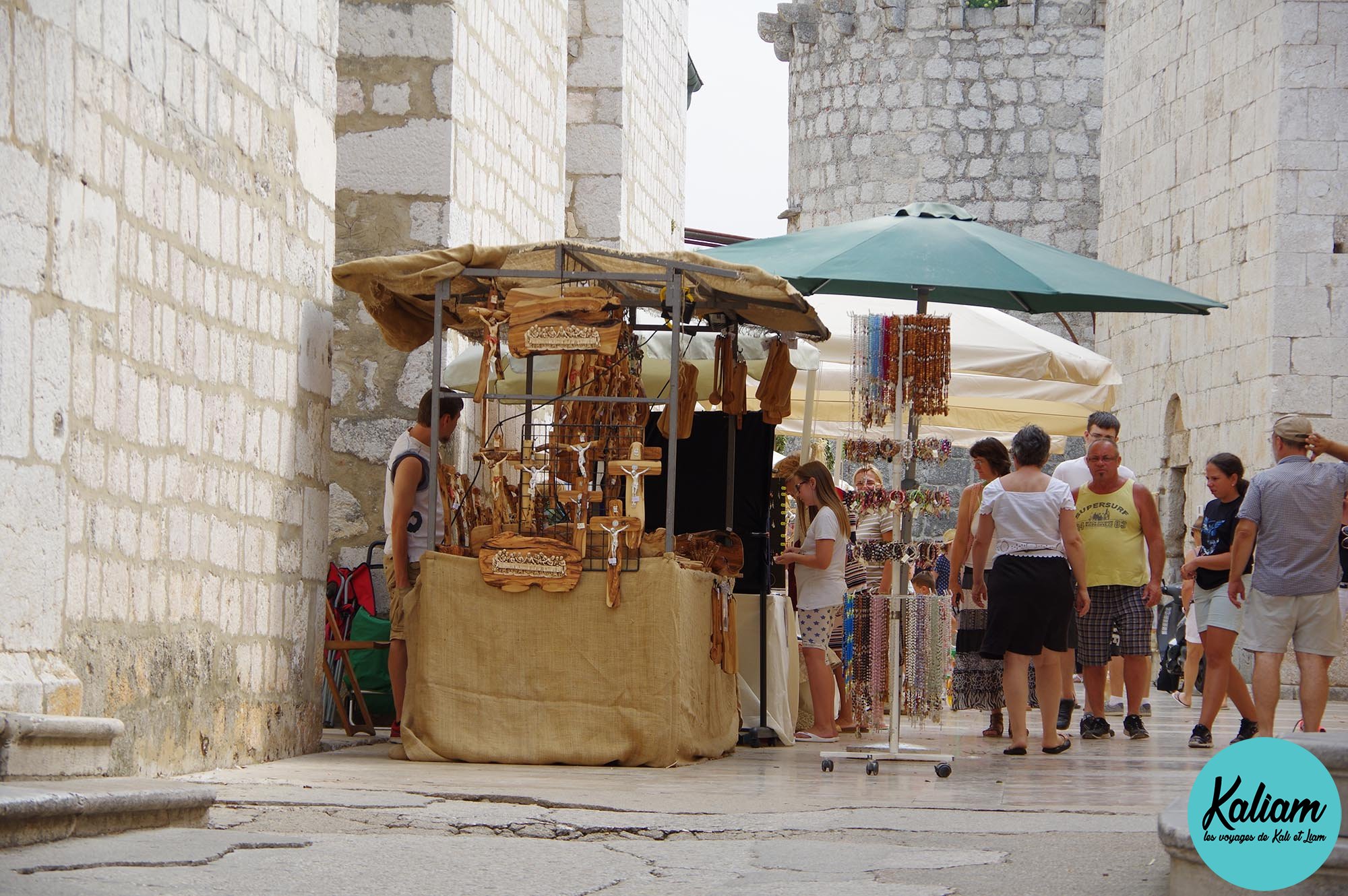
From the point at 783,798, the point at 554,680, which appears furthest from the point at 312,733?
the point at 783,798

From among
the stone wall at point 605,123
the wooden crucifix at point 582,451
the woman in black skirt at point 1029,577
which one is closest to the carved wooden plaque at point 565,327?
the wooden crucifix at point 582,451

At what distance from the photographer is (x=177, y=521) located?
5.93 m

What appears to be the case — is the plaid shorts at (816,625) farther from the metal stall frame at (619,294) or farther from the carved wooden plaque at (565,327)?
the carved wooden plaque at (565,327)

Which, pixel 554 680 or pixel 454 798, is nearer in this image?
pixel 454 798

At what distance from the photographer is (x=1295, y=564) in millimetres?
7938

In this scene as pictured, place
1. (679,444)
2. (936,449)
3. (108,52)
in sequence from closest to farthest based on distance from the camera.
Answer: (108,52)
(936,449)
(679,444)

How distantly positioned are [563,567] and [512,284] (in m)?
1.45

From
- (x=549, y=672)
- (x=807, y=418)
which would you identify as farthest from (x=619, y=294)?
(x=807, y=418)

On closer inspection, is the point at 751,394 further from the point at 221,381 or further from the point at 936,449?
the point at 221,381

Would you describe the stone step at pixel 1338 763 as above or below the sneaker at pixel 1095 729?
above

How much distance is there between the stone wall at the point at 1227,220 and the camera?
13727 millimetres

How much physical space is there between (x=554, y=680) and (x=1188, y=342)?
33.2ft

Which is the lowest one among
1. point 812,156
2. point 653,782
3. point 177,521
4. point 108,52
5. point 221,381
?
point 653,782

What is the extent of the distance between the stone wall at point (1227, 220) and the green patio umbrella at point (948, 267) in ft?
19.4
